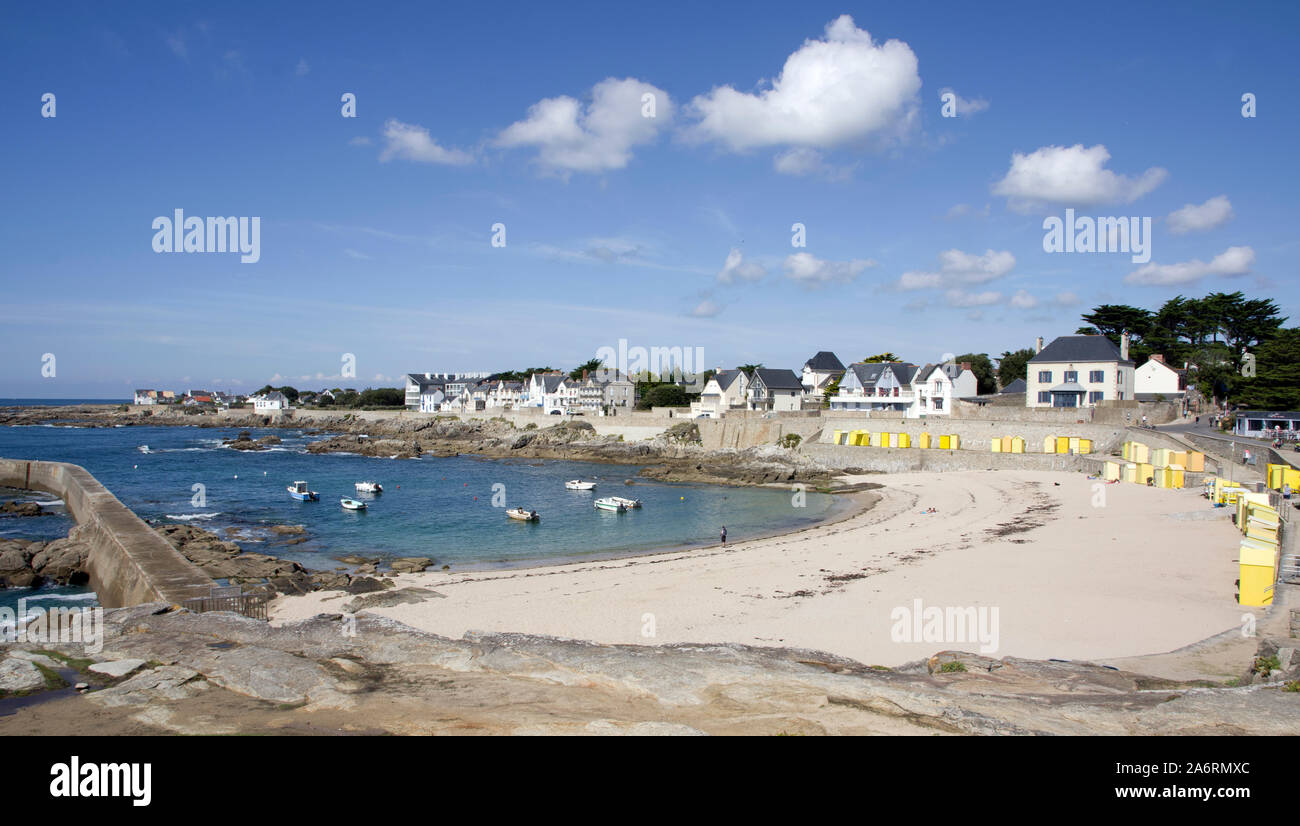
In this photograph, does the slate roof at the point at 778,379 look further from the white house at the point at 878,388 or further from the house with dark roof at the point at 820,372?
the white house at the point at 878,388

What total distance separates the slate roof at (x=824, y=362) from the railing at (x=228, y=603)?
80335mm

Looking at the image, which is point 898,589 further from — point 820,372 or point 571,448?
point 820,372

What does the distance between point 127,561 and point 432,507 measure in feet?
68.9

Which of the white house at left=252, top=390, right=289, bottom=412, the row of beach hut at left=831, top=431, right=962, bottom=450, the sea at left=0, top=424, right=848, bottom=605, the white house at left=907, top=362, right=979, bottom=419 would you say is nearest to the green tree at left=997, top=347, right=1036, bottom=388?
the white house at left=907, top=362, right=979, bottom=419

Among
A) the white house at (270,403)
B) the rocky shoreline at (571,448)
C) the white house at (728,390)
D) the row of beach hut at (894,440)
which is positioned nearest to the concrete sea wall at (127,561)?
the rocky shoreline at (571,448)

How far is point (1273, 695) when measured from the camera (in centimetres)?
823

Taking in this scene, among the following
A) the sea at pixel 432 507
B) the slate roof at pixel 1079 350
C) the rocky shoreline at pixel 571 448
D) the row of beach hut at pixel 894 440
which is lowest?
the sea at pixel 432 507

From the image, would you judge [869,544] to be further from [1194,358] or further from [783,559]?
[1194,358]

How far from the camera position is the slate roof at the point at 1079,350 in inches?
2026

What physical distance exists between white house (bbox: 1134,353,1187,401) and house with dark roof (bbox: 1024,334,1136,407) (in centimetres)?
535

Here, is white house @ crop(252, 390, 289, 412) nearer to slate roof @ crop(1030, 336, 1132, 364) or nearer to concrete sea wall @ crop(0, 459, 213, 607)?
concrete sea wall @ crop(0, 459, 213, 607)
